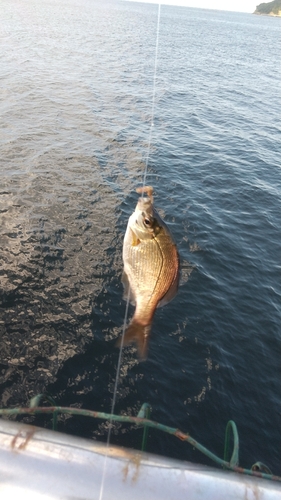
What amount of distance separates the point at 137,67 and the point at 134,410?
39.8 meters

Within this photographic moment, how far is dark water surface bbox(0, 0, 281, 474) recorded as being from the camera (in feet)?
27.1

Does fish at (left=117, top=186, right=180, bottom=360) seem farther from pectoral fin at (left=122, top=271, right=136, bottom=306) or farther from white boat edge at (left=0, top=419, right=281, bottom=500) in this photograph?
white boat edge at (left=0, top=419, right=281, bottom=500)

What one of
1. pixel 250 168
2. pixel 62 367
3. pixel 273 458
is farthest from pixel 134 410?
pixel 250 168

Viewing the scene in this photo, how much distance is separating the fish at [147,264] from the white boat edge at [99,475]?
1417 mm

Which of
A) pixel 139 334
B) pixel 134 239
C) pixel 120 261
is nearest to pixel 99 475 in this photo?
pixel 139 334

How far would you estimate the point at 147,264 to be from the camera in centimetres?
368

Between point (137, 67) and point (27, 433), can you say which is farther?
point (137, 67)

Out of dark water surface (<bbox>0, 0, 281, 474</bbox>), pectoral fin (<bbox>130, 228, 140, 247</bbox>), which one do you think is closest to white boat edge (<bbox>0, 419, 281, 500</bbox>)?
pectoral fin (<bbox>130, 228, 140, 247</bbox>)

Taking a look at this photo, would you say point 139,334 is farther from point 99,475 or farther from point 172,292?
point 99,475

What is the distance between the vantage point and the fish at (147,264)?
11.9 ft

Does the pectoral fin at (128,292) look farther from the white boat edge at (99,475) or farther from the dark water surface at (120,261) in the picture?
the dark water surface at (120,261)

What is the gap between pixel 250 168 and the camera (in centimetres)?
1942

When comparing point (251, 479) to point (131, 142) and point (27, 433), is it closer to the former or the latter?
point (27, 433)

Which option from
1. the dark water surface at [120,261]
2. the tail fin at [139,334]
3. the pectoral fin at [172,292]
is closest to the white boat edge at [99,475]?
the tail fin at [139,334]
